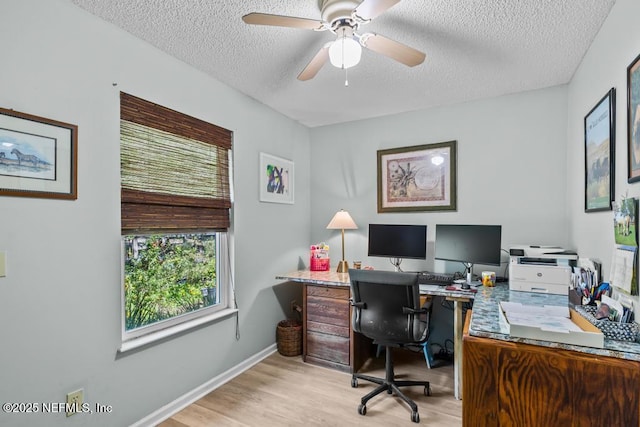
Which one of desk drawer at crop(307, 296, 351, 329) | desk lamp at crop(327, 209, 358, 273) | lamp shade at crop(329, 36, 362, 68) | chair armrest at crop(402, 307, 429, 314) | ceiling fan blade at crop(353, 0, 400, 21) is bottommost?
desk drawer at crop(307, 296, 351, 329)

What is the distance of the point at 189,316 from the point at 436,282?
1.90m

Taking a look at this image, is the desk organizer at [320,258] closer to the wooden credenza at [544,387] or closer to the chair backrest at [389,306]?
the chair backrest at [389,306]

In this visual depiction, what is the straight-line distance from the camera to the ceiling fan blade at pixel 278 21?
1.44 m

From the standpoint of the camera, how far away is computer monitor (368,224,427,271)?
3000mm

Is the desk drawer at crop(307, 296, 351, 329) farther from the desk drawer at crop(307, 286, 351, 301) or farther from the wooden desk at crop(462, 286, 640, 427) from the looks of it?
the wooden desk at crop(462, 286, 640, 427)

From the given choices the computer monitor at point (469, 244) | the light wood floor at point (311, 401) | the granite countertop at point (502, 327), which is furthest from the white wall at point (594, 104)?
the light wood floor at point (311, 401)

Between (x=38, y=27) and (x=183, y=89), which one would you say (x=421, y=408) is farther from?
(x=38, y=27)

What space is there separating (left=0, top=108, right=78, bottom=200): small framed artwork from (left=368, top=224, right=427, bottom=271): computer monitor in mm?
2351

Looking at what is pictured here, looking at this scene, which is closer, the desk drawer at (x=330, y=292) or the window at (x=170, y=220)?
the window at (x=170, y=220)

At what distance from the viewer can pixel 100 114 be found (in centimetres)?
183

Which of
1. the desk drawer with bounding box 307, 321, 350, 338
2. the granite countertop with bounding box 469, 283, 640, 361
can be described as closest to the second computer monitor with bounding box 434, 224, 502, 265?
the granite countertop with bounding box 469, 283, 640, 361

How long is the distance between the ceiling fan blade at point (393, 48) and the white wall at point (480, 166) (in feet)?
4.50

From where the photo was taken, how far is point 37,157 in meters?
1.55

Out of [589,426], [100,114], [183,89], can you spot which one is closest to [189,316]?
[100,114]
